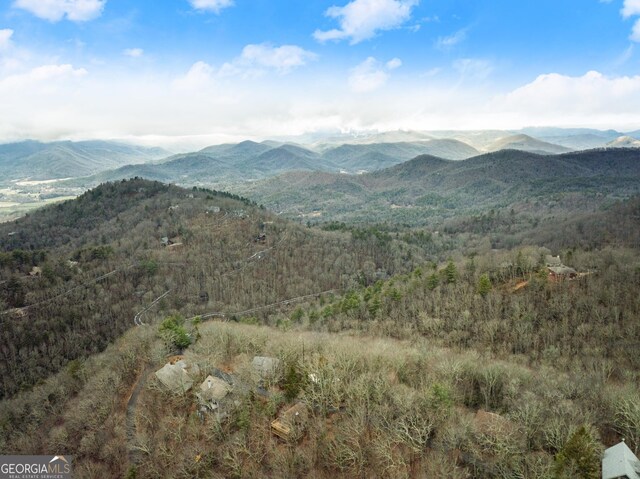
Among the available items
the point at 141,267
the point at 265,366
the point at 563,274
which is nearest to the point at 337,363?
the point at 265,366

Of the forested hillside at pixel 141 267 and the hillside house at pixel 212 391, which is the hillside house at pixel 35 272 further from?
the hillside house at pixel 212 391

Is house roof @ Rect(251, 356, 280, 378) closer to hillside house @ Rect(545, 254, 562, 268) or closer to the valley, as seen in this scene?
the valley

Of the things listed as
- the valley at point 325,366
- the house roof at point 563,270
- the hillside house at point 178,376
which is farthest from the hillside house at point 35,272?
the house roof at point 563,270

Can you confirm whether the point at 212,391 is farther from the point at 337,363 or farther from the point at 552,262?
the point at 552,262

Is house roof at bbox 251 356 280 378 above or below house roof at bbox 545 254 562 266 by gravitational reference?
below

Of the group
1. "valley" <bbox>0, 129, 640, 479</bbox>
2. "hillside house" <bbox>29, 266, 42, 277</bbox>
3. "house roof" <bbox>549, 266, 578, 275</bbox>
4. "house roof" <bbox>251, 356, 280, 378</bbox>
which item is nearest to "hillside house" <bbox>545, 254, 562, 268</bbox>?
"valley" <bbox>0, 129, 640, 479</bbox>

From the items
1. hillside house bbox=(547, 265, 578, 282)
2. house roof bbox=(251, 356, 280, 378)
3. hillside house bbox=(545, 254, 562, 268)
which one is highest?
hillside house bbox=(545, 254, 562, 268)
